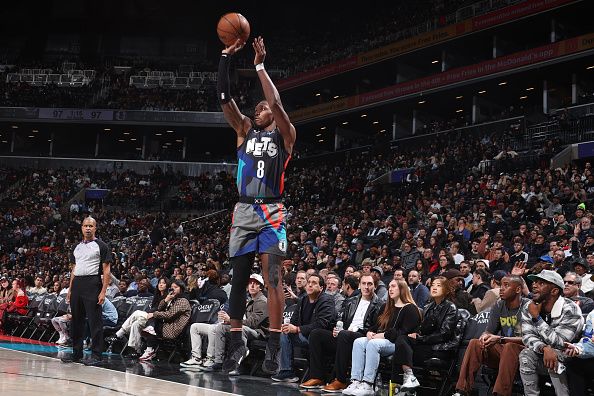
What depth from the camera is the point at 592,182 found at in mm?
15281

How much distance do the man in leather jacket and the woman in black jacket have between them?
0.59 m

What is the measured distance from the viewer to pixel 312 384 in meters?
7.14

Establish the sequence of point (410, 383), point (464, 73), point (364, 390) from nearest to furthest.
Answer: point (410, 383)
point (364, 390)
point (464, 73)

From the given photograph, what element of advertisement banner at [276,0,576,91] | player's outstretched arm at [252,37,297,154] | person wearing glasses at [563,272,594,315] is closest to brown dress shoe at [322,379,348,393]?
person wearing glasses at [563,272,594,315]

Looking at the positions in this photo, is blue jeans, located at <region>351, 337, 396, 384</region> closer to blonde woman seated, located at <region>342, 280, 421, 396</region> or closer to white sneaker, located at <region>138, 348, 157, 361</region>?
blonde woman seated, located at <region>342, 280, 421, 396</region>

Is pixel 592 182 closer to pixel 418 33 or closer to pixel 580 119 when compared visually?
pixel 580 119

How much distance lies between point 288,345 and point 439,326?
1.78 m

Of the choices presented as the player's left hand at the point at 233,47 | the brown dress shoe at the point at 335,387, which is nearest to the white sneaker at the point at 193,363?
the brown dress shoe at the point at 335,387

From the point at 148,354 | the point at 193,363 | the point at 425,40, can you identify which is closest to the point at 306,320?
the point at 193,363

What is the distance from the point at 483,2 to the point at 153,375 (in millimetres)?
23434

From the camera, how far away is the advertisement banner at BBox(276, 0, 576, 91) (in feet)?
81.0

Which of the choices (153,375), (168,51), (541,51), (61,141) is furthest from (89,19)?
(153,375)

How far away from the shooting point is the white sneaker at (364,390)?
259 inches

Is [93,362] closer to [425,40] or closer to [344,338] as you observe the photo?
[344,338]
